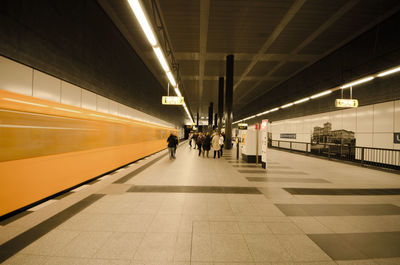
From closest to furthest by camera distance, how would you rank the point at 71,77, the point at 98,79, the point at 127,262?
the point at 127,262 < the point at 71,77 < the point at 98,79

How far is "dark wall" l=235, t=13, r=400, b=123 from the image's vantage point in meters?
7.43

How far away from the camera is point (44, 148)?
364 cm

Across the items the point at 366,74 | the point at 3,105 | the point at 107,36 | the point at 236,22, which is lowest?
the point at 3,105

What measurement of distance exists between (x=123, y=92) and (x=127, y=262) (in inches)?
345

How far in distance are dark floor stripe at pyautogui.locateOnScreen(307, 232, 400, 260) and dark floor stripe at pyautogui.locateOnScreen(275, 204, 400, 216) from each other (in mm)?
707

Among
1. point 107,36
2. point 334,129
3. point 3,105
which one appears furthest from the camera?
point 334,129

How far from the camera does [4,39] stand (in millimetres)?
3629

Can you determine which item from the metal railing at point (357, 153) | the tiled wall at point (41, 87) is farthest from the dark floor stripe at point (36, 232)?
the metal railing at point (357, 153)

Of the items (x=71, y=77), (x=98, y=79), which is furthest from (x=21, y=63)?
(x=98, y=79)

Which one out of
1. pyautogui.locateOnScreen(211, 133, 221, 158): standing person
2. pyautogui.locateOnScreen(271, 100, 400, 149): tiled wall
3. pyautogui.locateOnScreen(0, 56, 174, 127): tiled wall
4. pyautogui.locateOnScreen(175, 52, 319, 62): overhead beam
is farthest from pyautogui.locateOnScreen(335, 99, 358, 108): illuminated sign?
pyautogui.locateOnScreen(0, 56, 174, 127): tiled wall

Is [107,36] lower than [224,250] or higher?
higher

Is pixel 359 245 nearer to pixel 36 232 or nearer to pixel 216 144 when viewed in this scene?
pixel 36 232

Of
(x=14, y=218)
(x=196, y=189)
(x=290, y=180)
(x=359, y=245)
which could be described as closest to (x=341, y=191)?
(x=290, y=180)

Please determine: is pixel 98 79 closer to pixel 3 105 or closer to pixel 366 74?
pixel 3 105
